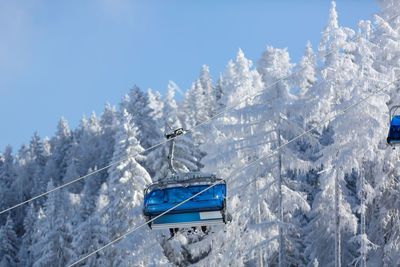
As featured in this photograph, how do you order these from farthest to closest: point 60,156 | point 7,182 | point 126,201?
point 60,156
point 7,182
point 126,201

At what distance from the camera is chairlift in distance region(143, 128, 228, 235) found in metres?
15.6

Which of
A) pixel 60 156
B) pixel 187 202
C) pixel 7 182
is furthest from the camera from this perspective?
pixel 60 156

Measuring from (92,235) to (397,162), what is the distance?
26.8m

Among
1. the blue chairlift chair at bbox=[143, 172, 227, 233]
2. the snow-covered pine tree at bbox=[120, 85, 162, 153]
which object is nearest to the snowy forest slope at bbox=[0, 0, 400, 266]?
the blue chairlift chair at bbox=[143, 172, 227, 233]

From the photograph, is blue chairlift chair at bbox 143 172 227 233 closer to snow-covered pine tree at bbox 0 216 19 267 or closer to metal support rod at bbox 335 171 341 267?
metal support rod at bbox 335 171 341 267

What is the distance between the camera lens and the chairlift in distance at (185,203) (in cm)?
1562

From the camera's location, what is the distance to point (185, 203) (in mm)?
15852

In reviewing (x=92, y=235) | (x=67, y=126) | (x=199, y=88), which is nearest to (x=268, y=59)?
(x=199, y=88)

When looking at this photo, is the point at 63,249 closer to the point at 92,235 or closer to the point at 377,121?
the point at 92,235

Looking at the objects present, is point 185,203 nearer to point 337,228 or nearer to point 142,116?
point 337,228

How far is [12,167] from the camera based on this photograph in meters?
98.9

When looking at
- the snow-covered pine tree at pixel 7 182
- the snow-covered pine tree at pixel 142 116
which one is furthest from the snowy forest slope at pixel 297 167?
the snow-covered pine tree at pixel 7 182

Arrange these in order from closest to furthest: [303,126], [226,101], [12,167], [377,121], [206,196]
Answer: [206,196] < [377,121] < [303,126] < [226,101] < [12,167]

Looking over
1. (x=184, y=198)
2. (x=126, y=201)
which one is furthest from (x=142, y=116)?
(x=184, y=198)
